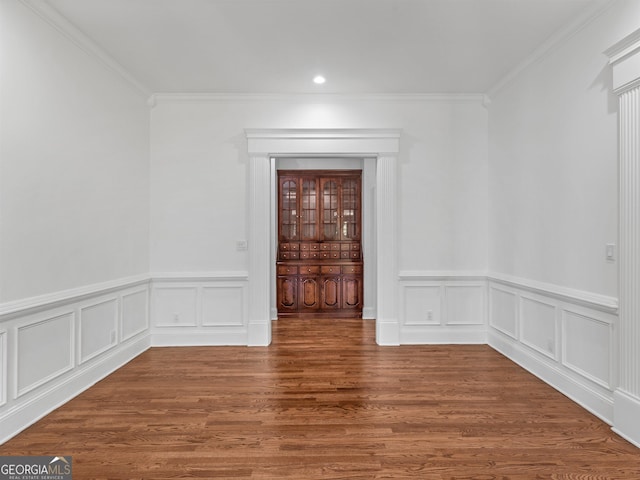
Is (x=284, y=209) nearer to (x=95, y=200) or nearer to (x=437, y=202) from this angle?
(x=437, y=202)

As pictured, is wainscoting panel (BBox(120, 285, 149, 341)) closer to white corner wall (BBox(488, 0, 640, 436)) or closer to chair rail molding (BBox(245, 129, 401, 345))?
chair rail molding (BBox(245, 129, 401, 345))

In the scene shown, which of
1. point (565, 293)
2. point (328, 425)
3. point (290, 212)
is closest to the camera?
point (328, 425)

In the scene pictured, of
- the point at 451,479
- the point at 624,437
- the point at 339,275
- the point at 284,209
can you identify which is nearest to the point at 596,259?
the point at 624,437

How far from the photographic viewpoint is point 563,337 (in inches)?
133

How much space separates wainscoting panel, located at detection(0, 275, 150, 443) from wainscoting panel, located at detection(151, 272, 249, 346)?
44cm

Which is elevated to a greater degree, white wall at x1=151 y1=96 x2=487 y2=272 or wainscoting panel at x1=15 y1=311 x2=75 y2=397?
white wall at x1=151 y1=96 x2=487 y2=272

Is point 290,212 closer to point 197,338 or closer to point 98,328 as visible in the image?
point 197,338

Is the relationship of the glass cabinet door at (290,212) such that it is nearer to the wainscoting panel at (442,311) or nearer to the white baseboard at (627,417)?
the wainscoting panel at (442,311)

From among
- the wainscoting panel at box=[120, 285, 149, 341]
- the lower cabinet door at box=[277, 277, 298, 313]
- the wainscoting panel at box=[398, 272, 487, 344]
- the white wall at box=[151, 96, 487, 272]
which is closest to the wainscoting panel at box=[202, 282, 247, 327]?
the white wall at box=[151, 96, 487, 272]

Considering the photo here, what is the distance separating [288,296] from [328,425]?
13.2 ft

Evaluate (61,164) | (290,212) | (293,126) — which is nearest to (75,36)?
(61,164)

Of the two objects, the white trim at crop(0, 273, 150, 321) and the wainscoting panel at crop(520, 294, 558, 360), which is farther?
the wainscoting panel at crop(520, 294, 558, 360)

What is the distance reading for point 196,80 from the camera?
14.3ft

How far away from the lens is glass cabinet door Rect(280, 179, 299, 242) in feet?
22.7
